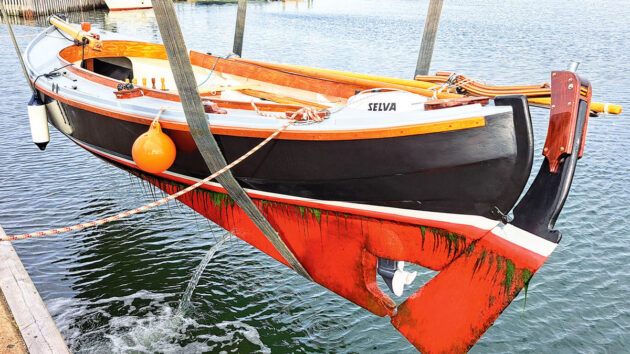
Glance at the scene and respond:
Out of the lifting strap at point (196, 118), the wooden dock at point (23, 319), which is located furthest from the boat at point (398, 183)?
the wooden dock at point (23, 319)

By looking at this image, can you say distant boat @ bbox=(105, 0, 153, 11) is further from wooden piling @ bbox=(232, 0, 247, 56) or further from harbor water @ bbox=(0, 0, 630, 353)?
wooden piling @ bbox=(232, 0, 247, 56)

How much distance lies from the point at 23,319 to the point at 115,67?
5382mm

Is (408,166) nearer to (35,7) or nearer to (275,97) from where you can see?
(275,97)

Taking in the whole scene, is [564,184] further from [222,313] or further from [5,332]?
[5,332]

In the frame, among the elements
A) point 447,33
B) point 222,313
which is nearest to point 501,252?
point 222,313

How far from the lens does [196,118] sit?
4477mm

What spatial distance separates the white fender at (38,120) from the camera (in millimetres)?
6449

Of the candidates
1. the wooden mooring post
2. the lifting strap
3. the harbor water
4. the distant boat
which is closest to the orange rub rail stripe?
the lifting strap

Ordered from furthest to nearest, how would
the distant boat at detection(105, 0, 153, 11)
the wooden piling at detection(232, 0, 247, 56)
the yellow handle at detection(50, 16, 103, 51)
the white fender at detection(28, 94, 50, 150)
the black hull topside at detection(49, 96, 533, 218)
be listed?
the distant boat at detection(105, 0, 153, 11) < the wooden piling at detection(232, 0, 247, 56) < the yellow handle at detection(50, 16, 103, 51) < the white fender at detection(28, 94, 50, 150) < the black hull topside at detection(49, 96, 533, 218)

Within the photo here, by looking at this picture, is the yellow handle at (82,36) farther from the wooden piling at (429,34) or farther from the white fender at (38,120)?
the wooden piling at (429,34)

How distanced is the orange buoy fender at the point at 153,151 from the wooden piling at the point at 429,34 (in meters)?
4.33

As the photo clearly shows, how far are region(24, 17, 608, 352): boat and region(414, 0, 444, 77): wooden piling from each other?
2342 mm

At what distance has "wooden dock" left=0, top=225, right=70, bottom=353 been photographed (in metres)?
3.77

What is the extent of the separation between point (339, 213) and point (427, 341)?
1298 millimetres
